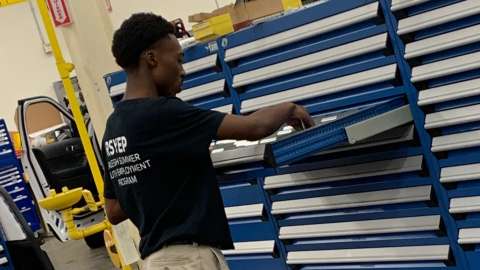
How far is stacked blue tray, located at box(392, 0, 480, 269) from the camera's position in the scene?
2.39 meters

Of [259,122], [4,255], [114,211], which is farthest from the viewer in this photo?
Answer: [4,255]

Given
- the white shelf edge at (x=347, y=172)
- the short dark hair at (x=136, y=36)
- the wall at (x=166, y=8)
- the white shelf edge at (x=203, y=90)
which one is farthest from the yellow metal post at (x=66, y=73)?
the wall at (x=166, y=8)

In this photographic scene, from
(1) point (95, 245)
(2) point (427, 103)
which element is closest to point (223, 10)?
(2) point (427, 103)

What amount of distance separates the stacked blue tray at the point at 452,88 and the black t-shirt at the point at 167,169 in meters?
0.90

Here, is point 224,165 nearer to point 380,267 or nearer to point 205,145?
point 205,145

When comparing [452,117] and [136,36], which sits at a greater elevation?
[136,36]

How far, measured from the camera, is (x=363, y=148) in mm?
2846

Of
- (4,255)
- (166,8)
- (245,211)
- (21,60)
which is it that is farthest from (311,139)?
(21,60)

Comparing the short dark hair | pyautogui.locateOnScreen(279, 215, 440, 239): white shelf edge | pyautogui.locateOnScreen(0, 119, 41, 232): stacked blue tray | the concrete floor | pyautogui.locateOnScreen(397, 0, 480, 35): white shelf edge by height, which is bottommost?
the concrete floor

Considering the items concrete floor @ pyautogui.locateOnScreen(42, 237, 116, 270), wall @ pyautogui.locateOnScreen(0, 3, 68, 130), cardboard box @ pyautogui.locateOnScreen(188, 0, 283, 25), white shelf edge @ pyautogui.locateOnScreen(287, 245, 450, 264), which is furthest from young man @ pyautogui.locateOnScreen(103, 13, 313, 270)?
wall @ pyautogui.locateOnScreen(0, 3, 68, 130)

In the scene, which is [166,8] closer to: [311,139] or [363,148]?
[363,148]

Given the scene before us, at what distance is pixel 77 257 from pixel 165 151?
5.60 m

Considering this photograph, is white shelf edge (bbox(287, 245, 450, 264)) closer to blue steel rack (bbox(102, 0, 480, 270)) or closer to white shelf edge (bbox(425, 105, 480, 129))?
blue steel rack (bbox(102, 0, 480, 270))

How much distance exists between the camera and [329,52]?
2779 mm
